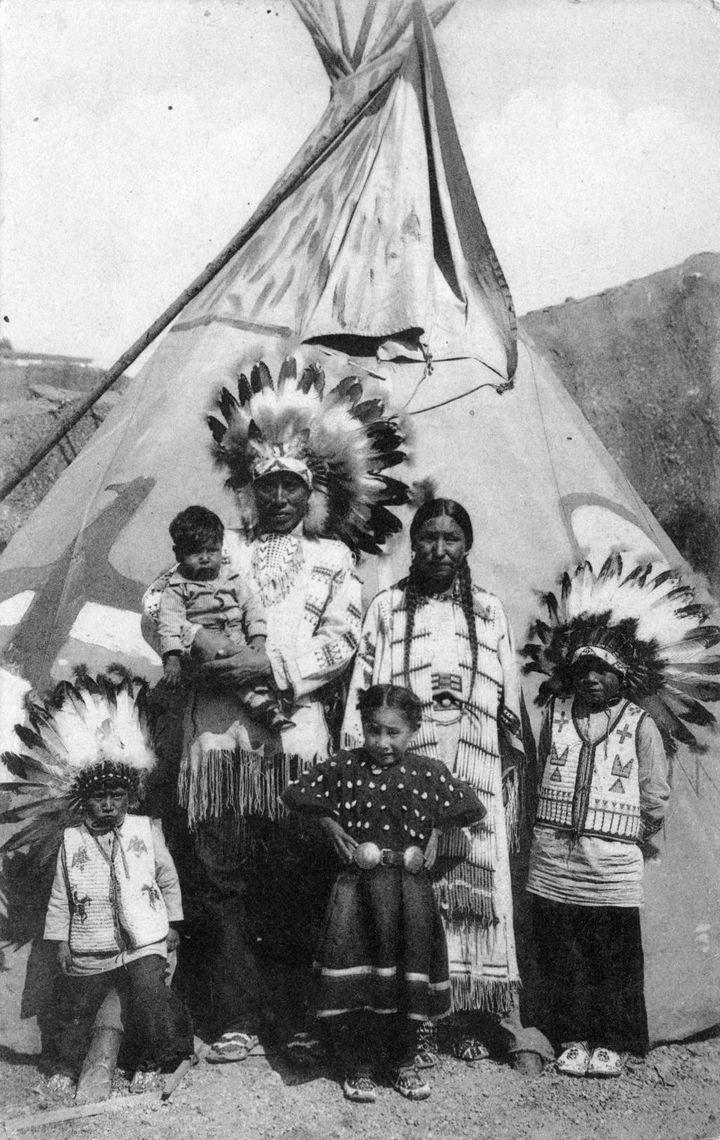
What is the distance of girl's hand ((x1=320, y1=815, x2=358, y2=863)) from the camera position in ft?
11.2

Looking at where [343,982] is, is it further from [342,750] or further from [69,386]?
[69,386]

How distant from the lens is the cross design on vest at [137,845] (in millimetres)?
3566

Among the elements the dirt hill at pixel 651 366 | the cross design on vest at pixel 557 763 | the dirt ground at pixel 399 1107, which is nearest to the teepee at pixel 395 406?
the dirt ground at pixel 399 1107

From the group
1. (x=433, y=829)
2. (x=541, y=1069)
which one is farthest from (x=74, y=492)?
(x=541, y=1069)

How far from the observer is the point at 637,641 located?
3.82m

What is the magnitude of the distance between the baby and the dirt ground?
1008 mm

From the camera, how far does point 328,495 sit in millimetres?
3938

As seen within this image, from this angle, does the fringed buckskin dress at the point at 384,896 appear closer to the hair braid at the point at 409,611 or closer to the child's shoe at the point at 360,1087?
the child's shoe at the point at 360,1087

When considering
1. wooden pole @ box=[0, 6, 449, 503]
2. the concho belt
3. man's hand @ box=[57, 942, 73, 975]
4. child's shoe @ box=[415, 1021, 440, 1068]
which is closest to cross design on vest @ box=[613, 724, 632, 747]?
the concho belt

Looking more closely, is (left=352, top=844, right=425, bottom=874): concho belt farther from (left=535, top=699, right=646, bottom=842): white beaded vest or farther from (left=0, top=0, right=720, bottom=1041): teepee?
(left=0, top=0, right=720, bottom=1041): teepee

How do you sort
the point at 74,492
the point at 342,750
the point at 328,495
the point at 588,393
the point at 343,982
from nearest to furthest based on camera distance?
the point at 343,982, the point at 342,750, the point at 328,495, the point at 74,492, the point at 588,393

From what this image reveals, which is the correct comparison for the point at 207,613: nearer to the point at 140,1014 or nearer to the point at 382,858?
the point at 382,858

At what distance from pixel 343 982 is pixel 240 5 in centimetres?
338

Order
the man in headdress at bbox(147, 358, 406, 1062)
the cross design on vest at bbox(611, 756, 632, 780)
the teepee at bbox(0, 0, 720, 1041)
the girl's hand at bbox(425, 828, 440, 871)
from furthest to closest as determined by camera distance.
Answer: the teepee at bbox(0, 0, 720, 1041), the cross design on vest at bbox(611, 756, 632, 780), the man in headdress at bbox(147, 358, 406, 1062), the girl's hand at bbox(425, 828, 440, 871)
